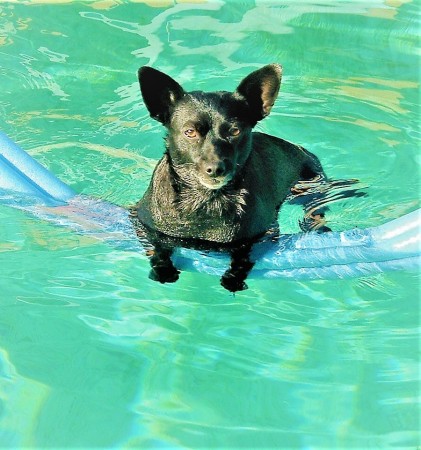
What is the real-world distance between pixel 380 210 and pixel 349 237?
1051mm

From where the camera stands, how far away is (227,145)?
162 inches

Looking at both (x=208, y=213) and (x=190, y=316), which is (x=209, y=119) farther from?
(x=190, y=316)

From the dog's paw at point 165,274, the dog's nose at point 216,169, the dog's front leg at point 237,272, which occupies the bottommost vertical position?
the dog's paw at point 165,274

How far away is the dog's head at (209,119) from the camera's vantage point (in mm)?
4102

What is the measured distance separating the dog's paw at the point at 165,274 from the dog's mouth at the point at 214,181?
51 centimetres

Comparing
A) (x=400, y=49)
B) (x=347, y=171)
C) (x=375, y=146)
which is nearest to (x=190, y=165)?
(x=347, y=171)

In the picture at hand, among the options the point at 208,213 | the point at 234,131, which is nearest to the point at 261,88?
the point at 234,131

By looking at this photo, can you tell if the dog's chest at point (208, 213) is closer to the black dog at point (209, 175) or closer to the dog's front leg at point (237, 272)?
the black dog at point (209, 175)

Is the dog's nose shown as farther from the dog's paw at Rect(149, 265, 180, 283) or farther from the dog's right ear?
the dog's paw at Rect(149, 265, 180, 283)

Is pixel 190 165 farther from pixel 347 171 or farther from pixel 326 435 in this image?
pixel 347 171

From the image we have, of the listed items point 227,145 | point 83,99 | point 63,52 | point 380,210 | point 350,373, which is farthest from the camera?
point 63,52

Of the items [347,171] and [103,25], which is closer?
[347,171]

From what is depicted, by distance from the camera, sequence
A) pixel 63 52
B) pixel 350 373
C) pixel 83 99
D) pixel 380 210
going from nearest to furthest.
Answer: pixel 350 373, pixel 380 210, pixel 83 99, pixel 63 52

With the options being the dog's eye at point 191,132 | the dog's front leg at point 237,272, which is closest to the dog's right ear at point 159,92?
the dog's eye at point 191,132
